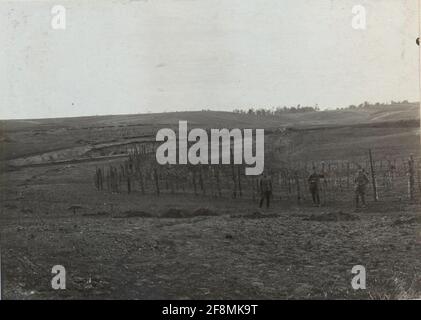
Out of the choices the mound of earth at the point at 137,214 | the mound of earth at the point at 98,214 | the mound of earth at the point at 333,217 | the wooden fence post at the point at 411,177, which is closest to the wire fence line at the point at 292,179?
the wooden fence post at the point at 411,177

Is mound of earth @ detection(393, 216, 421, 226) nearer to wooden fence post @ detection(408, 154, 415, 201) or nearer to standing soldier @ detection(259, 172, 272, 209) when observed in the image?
wooden fence post @ detection(408, 154, 415, 201)

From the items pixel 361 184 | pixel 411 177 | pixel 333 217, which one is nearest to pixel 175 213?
pixel 333 217

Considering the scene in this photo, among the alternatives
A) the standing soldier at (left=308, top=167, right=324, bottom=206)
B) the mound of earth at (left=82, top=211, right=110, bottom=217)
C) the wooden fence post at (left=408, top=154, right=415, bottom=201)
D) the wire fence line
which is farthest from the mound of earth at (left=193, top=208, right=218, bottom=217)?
the wooden fence post at (left=408, top=154, right=415, bottom=201)

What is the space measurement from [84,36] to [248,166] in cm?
250

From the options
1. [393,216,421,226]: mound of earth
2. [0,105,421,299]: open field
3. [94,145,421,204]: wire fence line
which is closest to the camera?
[0,105,421,299]: open field

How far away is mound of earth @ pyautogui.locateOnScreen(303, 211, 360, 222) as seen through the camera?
19.6 feet

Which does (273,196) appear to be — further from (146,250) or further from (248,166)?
(146,250)

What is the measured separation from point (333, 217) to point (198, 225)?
163 cm

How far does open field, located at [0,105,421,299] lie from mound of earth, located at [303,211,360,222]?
1cm

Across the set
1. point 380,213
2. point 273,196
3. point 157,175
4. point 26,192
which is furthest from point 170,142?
point 380,213

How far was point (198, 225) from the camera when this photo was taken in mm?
5973

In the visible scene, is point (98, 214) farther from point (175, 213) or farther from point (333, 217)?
point (333, 217)

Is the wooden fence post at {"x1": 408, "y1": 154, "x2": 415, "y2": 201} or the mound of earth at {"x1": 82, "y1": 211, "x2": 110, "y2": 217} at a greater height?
the wooden fence post at {"x1": 408, "y1": 154, "x2": 415, "y2": 201}

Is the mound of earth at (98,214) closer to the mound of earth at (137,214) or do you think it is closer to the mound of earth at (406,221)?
the mound of earth at (137,214)
